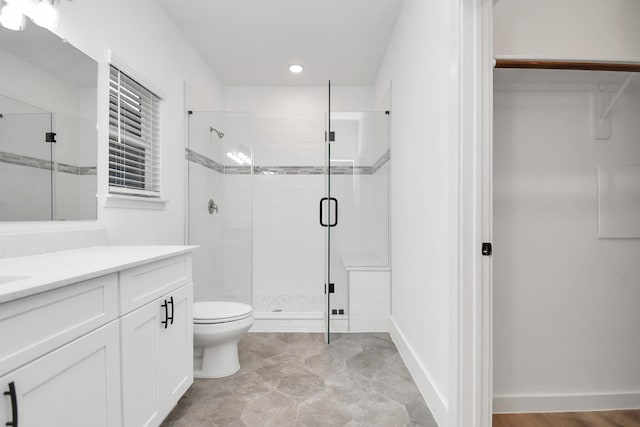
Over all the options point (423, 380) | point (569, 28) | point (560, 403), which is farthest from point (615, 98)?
point (423, 380)

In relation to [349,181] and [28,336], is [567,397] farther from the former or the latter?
[28,336]

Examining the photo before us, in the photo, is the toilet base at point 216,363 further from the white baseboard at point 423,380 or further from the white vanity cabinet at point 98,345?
the white baseboard at point 423,380

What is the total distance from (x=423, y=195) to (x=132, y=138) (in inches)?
71.9

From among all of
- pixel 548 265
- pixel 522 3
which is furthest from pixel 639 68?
pixel 548 265

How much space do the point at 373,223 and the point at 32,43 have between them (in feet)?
8.04

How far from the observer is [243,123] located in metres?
3.07

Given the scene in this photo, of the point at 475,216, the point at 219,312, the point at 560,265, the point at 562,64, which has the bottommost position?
the point at 219,312

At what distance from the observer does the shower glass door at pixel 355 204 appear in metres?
2.87

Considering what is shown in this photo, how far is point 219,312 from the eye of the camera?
2.18 metres

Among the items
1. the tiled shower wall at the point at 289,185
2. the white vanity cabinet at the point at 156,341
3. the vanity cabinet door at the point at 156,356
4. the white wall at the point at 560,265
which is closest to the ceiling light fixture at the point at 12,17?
the white vanity cabinet at the point at 156,341

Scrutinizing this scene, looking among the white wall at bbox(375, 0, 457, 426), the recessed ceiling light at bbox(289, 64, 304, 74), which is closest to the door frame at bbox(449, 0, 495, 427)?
the white wall at bbox(375, 0, 457, 426)

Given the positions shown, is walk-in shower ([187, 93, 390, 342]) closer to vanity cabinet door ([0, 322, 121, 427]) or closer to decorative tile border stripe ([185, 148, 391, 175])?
decorative tile border stripe ([185, 148, 391, 175])

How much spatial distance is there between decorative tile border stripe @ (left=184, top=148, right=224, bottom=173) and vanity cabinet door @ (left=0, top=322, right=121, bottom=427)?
2001 millimetres

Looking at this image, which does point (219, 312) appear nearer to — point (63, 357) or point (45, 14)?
point (63, 357)
